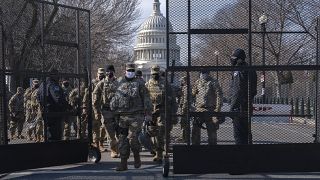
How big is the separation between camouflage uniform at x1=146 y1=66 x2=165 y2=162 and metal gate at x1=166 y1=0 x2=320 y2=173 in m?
1.20

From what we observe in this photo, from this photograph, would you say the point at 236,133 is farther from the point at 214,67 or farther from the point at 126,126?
the point at 126,126

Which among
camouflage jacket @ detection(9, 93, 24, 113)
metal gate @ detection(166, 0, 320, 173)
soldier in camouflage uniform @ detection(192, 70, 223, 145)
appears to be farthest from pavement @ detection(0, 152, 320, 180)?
camouflage jacket @ detection(9, 93, 24, 113)

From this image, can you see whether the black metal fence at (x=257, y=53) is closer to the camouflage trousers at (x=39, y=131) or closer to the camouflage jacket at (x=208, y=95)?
the camouflage jacket at (x=208, y=95)

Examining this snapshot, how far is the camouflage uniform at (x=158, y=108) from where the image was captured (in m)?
11.6

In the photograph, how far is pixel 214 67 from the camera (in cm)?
902

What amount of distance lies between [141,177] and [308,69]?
333 cm

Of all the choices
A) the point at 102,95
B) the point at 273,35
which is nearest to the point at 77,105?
the point at 102,95

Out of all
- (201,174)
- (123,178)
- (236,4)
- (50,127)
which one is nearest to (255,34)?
(236,4)

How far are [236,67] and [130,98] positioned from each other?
2231 mm

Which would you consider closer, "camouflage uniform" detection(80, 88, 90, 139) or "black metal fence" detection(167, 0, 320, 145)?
"black metal fence" detection(167, 0, 320, 145)

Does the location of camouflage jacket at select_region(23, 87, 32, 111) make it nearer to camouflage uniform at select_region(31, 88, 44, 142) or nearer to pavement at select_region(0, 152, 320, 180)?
camouflage uniform at select_region(31, 88, 44, 142)

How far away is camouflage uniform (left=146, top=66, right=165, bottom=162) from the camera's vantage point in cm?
1162

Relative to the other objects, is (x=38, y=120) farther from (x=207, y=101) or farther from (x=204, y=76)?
(x=204, y=76)

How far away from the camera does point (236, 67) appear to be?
9.01m
